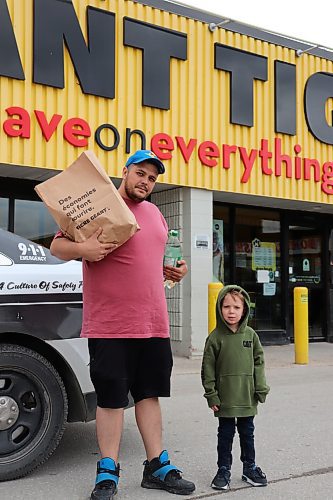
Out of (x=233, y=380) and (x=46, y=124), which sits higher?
(x=46, y=124)

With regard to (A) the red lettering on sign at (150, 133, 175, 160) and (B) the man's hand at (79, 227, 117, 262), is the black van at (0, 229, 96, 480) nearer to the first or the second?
(B) the man's hand at (79, 227, 117, 262)

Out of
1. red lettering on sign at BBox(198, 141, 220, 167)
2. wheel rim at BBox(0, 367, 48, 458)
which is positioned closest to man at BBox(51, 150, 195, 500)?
wheel rim at BBox(0, 367, 48, 458)

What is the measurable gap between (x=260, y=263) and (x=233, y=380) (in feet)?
27.2

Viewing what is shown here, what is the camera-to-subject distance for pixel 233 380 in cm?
377

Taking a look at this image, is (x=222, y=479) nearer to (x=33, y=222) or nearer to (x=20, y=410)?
(x=20, y=410)

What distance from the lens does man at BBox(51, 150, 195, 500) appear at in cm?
350

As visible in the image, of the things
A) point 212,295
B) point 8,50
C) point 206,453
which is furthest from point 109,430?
point 8,50

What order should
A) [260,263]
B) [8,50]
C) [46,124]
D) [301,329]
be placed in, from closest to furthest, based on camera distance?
[8,50]
[46,124]
[301,329]
[260,263]

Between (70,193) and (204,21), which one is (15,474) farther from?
(204,21)

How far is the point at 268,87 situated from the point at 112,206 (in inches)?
316

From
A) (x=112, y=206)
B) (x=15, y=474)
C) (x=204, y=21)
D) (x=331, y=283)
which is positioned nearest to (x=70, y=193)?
(x=112, y=206)

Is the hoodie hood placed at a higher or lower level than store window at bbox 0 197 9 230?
lower

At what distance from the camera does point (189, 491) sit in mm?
3631

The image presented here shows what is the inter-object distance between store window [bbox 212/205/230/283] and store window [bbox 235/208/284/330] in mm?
220
